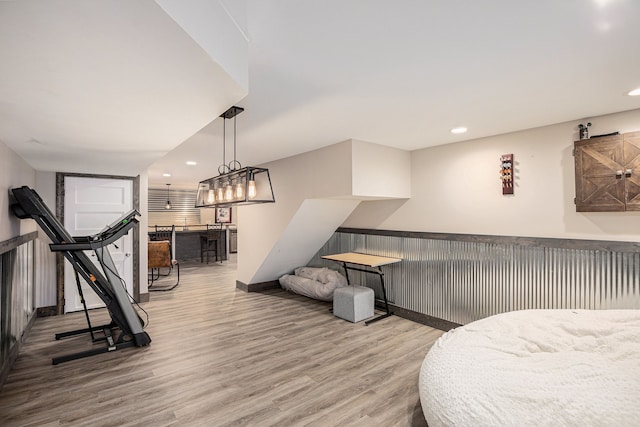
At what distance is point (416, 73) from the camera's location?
2.07m

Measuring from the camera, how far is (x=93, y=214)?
15.6 feet

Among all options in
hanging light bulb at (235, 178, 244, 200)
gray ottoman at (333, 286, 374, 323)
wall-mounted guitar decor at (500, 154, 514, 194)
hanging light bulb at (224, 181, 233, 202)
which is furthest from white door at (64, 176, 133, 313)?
wall-mounted guitar decor at (500, 154, 514, 194)

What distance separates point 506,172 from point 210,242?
27.7 ft

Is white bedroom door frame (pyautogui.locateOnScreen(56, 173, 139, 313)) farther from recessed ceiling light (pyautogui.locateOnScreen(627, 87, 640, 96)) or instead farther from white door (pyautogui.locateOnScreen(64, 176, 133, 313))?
recessed ceiling light (pyautogui.locateOnScreen(627, 87, 640, 96))

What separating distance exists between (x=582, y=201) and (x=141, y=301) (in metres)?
5.90

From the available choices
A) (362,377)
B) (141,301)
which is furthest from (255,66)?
(141,301)

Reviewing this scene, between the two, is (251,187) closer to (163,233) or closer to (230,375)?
(230,375)

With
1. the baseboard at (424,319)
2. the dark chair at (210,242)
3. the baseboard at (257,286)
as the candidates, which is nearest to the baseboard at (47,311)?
the baseboard at (257,286)

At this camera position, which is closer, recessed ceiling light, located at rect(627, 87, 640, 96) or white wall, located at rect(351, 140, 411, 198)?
recessed ceiling light, located at rect(627, 87, 640, 96)

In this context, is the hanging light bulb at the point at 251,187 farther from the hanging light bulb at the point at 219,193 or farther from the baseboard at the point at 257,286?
the baseboard at the point at 257,286

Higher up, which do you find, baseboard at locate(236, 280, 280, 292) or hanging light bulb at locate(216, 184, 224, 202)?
hanging light bulb at locate(216, 184, 224, 202)

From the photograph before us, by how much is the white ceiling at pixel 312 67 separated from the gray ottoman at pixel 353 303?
2331 millimetres

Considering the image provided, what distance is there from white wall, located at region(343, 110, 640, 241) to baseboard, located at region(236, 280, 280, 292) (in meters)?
2.65

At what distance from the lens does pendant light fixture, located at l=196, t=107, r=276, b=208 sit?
2969mm
